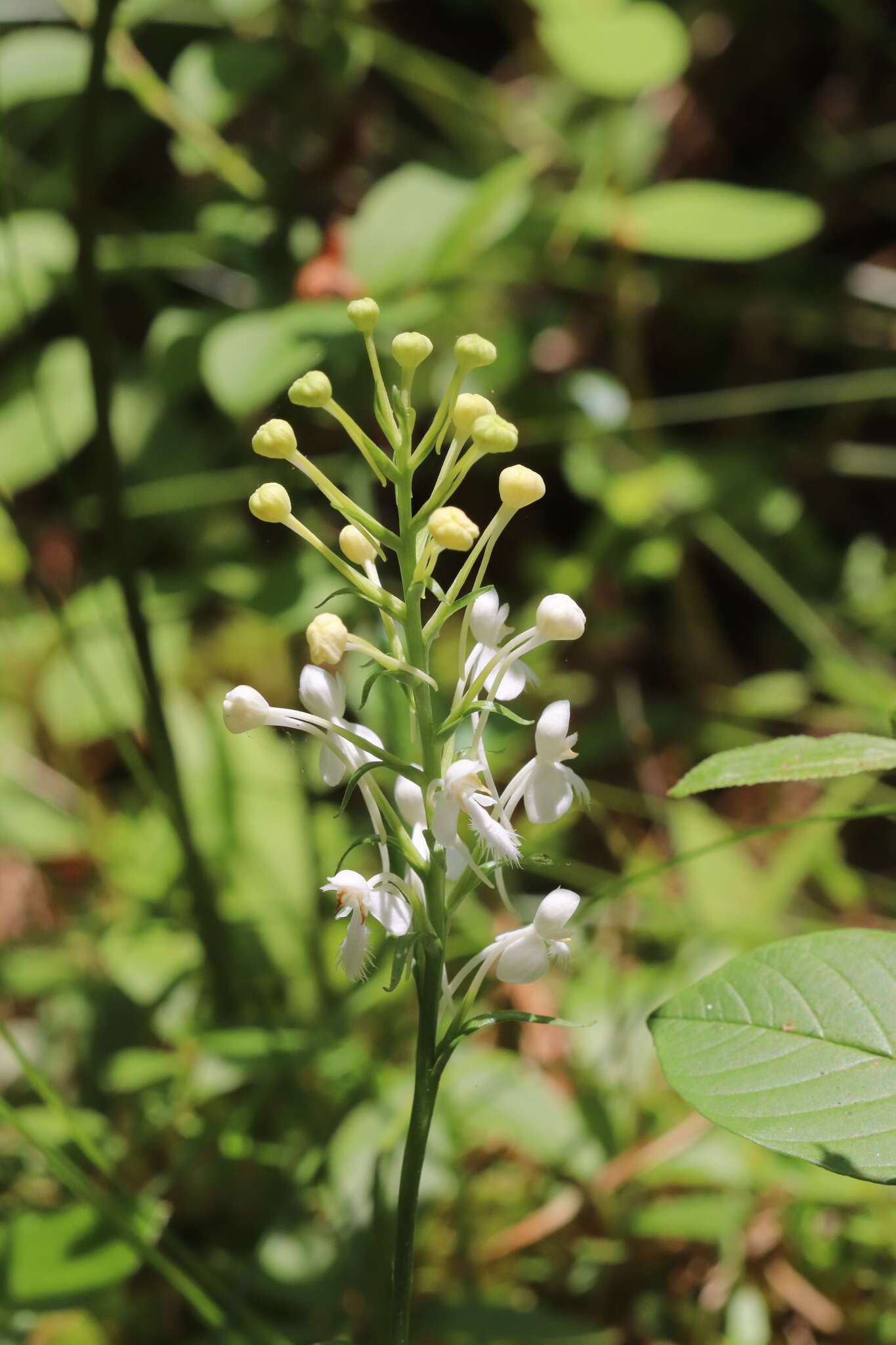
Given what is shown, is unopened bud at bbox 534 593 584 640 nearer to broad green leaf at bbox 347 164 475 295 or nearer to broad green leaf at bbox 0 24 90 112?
broad green leaf at bbox 347 164 475 295

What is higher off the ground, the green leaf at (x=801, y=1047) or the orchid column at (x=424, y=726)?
the orchid column at (x=424, y=726)

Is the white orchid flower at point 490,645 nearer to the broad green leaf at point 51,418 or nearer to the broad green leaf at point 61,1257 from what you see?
the broad green leaf at point 61,1257

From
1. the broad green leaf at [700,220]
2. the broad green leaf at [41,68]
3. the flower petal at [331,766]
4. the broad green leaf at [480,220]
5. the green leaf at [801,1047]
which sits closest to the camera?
the green leaf at [801,1047]

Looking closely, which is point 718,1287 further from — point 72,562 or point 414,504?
point 72,562

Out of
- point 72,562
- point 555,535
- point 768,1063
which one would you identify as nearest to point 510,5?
point 555,535

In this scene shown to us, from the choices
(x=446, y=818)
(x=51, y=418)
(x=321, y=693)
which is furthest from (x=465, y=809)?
(x=51, y=418)

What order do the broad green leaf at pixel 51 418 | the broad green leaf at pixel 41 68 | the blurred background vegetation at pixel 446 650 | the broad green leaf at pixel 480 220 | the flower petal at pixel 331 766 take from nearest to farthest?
the flower petal at pixel 331 766 → the blurred background vegetation at pixel 446 650 → the broad green leaf at pixel 480 220 → the broad green leaf at pixel 41 68 → the broad green leaf at pixel 51 418

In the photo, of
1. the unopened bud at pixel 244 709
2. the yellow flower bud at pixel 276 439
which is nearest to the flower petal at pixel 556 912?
the unopened bud at pixel 244 709
